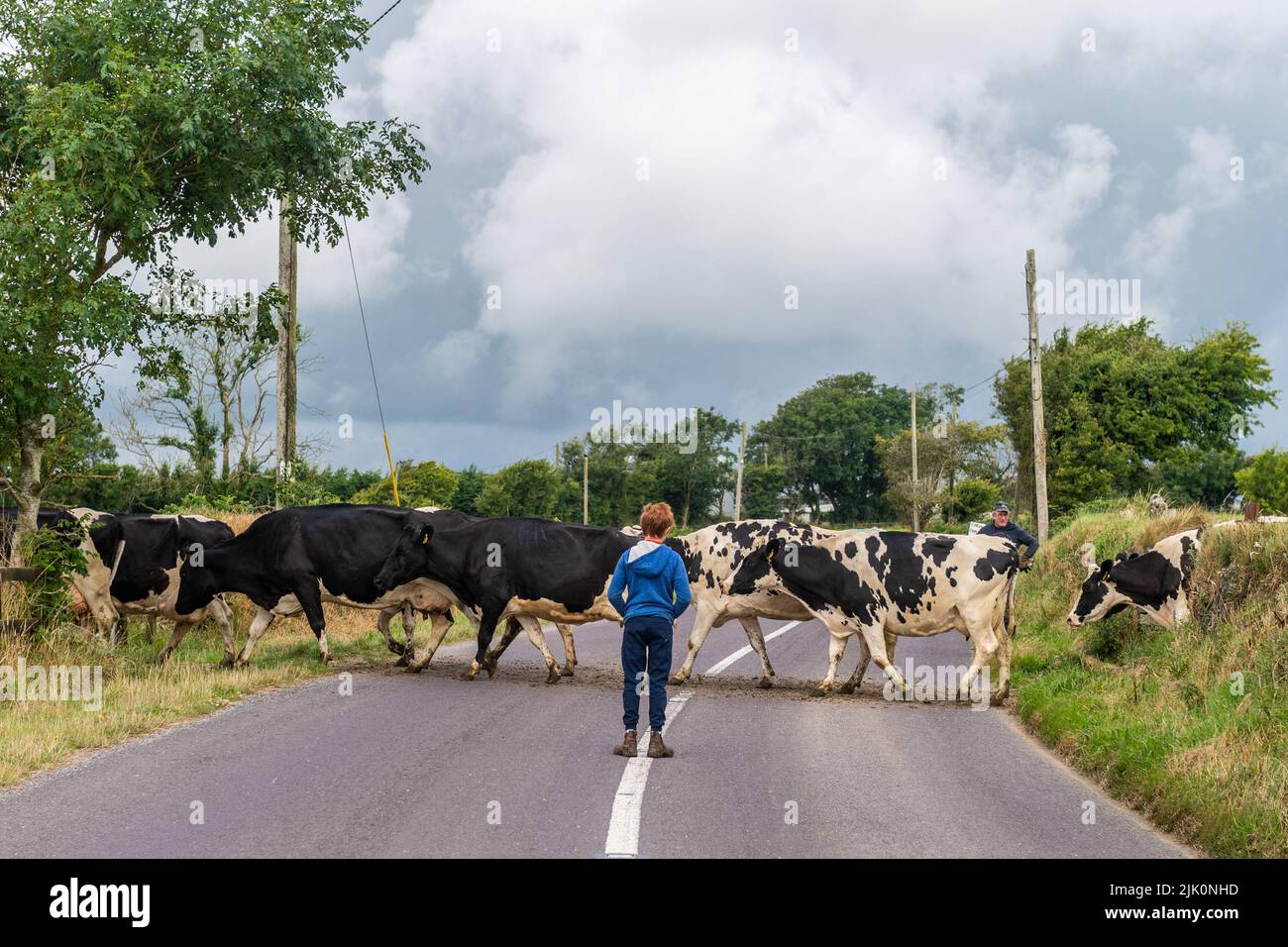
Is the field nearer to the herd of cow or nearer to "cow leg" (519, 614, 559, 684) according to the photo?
the herd of cow

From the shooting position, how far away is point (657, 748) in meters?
9.40

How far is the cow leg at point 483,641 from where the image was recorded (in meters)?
14.2

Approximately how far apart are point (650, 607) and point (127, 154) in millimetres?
9293

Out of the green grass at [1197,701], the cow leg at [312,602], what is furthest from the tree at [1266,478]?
the cow leg at [312,602]

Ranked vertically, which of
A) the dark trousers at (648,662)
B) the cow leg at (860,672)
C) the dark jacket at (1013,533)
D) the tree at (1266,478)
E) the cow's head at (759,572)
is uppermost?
the tree at (1266,478)

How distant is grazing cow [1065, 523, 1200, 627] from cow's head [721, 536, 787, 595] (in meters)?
4.33

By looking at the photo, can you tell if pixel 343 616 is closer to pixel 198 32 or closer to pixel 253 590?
pixel 253 590

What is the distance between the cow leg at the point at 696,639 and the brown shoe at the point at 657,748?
4419 mm

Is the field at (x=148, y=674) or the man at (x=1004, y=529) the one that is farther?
the man at (x=1004, y=529)

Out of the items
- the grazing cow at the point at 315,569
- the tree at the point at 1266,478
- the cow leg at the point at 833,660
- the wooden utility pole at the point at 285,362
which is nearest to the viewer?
the cow leg at the point at 833,660

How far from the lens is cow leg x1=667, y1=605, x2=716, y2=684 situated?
555 inches

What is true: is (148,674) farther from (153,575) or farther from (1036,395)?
(1036,395)

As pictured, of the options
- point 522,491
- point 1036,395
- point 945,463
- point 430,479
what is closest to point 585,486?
point 522,491

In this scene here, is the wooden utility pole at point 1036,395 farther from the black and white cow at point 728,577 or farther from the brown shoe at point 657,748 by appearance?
the brown shoe at point 657,748
